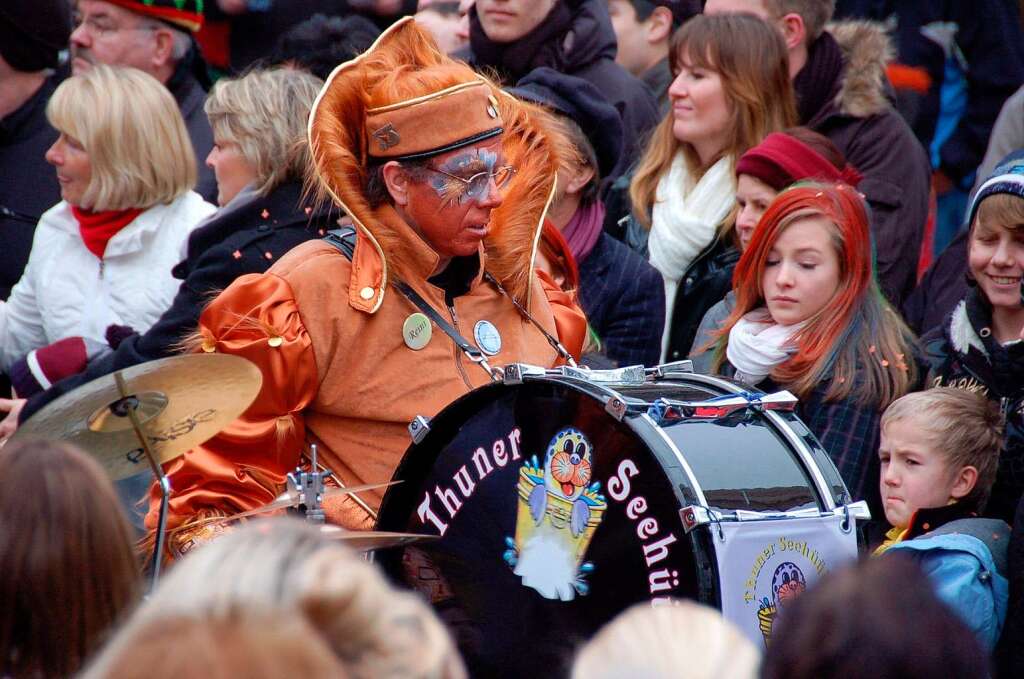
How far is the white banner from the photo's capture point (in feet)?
10.1

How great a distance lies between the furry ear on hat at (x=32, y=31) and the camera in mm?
6324

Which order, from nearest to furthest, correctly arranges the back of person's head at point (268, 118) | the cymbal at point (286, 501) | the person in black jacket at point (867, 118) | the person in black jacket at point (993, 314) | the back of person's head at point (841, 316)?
the cymbal at point (286, 501), the person in black jacket at point (993, 314), the back of person's head at point (841, 316), the back of person's head at point (268, 118), the person in black jacket at point (867, 118)

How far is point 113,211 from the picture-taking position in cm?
551

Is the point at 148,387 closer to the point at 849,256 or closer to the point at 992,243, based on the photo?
the point at 849,256

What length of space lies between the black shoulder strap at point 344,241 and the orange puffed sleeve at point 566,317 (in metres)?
0.65

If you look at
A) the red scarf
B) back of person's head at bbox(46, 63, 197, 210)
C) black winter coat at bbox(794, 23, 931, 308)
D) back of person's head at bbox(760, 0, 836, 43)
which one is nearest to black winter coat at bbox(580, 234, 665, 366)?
black winter coat at bbox(794, 23, 931, 308)

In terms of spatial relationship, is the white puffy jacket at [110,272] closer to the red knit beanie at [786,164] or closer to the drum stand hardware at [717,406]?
the red knit beanie at [786,164]

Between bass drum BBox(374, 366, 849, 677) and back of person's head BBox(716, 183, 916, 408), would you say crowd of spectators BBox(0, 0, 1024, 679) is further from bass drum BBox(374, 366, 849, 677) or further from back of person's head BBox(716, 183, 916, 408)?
bass drum BBox(374, 366, 849, 677)

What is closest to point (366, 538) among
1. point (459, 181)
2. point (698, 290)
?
point (459, 181)

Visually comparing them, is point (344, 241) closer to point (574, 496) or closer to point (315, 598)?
point (574, 496)

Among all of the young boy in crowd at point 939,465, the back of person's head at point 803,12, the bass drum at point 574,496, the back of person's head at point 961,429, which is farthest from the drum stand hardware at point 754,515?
the back of person's head at point 803,12

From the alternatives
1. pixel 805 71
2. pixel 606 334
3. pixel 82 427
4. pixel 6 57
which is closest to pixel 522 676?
pixel 82 427

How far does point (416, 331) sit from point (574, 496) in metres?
0.77

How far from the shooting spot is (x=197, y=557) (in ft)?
5.14
